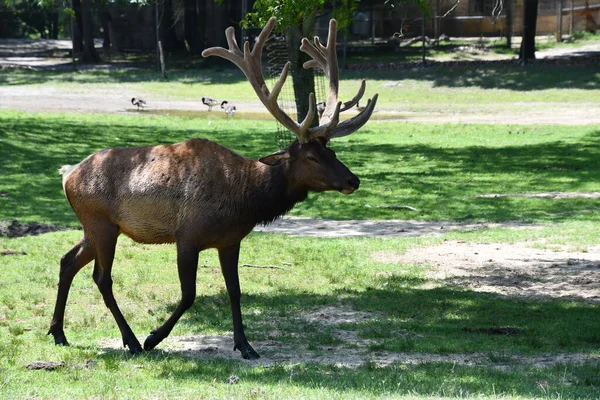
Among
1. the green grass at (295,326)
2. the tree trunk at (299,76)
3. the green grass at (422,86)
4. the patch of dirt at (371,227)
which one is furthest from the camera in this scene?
the green grass at (422,86)

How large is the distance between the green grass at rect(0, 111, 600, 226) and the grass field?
81mm

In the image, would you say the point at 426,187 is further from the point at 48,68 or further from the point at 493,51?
the point at 48,68

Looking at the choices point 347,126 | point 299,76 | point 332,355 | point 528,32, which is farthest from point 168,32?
point 332,355

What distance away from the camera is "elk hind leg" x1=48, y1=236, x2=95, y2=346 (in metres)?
8.57

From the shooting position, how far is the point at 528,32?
4025 cm

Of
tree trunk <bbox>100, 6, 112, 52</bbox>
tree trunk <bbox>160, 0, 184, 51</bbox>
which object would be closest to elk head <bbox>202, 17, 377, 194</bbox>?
tree trunk <bbox>160, 0, 184, 51</bbox>

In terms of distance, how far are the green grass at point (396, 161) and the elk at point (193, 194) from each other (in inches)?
257

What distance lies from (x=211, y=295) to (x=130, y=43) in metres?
50.7

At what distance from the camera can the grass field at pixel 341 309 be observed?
7.17 m

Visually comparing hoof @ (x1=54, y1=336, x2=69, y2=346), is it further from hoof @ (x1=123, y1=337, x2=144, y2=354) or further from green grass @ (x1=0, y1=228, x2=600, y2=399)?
hoof @ (x1=123, y1=337, x2=144, y2=354)

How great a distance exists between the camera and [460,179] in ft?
63.1

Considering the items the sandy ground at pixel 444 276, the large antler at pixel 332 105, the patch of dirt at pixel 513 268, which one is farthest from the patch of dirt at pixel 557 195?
the large antler at pixel 332 105

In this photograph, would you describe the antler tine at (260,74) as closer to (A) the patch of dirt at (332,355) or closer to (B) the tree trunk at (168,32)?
Result: (A) the patch of dirt at (332,355)

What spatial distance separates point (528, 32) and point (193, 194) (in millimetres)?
34156
